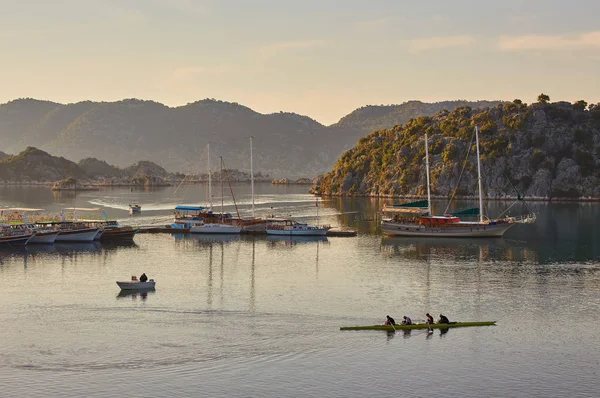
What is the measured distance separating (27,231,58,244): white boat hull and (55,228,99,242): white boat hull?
5.12ft

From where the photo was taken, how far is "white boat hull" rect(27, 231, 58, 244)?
114m

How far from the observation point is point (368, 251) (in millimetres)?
109812

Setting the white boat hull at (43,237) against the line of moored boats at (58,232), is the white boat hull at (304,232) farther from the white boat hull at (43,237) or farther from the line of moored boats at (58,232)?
the white boat hull at (43,237)

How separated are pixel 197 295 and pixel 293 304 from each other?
11264 millimetres

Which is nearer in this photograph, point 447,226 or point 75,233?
point 75,233

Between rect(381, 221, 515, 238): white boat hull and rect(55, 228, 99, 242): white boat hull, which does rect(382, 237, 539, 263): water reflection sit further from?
rect(55, 228, 99, 242): white boat hull

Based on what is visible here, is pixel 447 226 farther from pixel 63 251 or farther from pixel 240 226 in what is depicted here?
pixel 63 251

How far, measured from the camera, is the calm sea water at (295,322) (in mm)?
48594

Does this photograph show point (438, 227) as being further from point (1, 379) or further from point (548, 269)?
point (1, 379)

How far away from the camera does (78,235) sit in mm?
117750

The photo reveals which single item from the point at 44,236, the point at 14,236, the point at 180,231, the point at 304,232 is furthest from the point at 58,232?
the point at 304,232

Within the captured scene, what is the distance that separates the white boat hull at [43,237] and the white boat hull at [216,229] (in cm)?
2713

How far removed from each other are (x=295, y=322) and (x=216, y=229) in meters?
71.5

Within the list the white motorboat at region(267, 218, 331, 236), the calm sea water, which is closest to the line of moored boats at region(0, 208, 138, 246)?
the calm sea water
